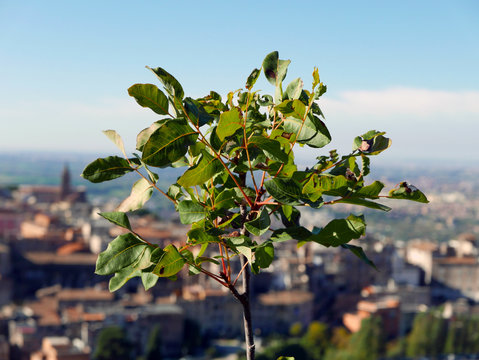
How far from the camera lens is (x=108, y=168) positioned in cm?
81

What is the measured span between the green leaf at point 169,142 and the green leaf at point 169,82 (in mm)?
29

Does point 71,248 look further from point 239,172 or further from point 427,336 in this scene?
point 239,172

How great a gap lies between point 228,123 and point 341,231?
0.19 m

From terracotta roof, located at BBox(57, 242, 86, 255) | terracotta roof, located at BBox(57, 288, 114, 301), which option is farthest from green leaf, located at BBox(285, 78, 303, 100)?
terracotta roof, located at BBox(57, 242, 86, 255)

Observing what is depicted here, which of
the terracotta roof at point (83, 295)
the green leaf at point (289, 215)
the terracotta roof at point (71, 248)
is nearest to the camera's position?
the green leaf at point (289, 215)

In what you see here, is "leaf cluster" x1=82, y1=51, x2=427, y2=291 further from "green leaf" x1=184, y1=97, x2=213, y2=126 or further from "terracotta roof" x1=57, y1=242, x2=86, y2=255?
"terracotta roof" x1=57, y1=242, x2=86, y2=255

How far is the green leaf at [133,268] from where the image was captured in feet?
2.43

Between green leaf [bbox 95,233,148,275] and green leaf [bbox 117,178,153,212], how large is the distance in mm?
100

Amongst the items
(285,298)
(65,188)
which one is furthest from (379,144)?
(65,188)

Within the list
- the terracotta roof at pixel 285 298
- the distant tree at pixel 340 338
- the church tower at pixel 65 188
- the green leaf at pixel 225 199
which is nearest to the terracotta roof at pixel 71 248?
the terracotta roof at pixel 285 298

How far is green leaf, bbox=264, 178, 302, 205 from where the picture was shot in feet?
2.29

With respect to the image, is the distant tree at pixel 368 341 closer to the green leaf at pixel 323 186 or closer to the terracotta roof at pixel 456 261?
the terracotta roof at pixel 456 261

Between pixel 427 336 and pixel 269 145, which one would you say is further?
pixel 427 336

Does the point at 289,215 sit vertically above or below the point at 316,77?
below
